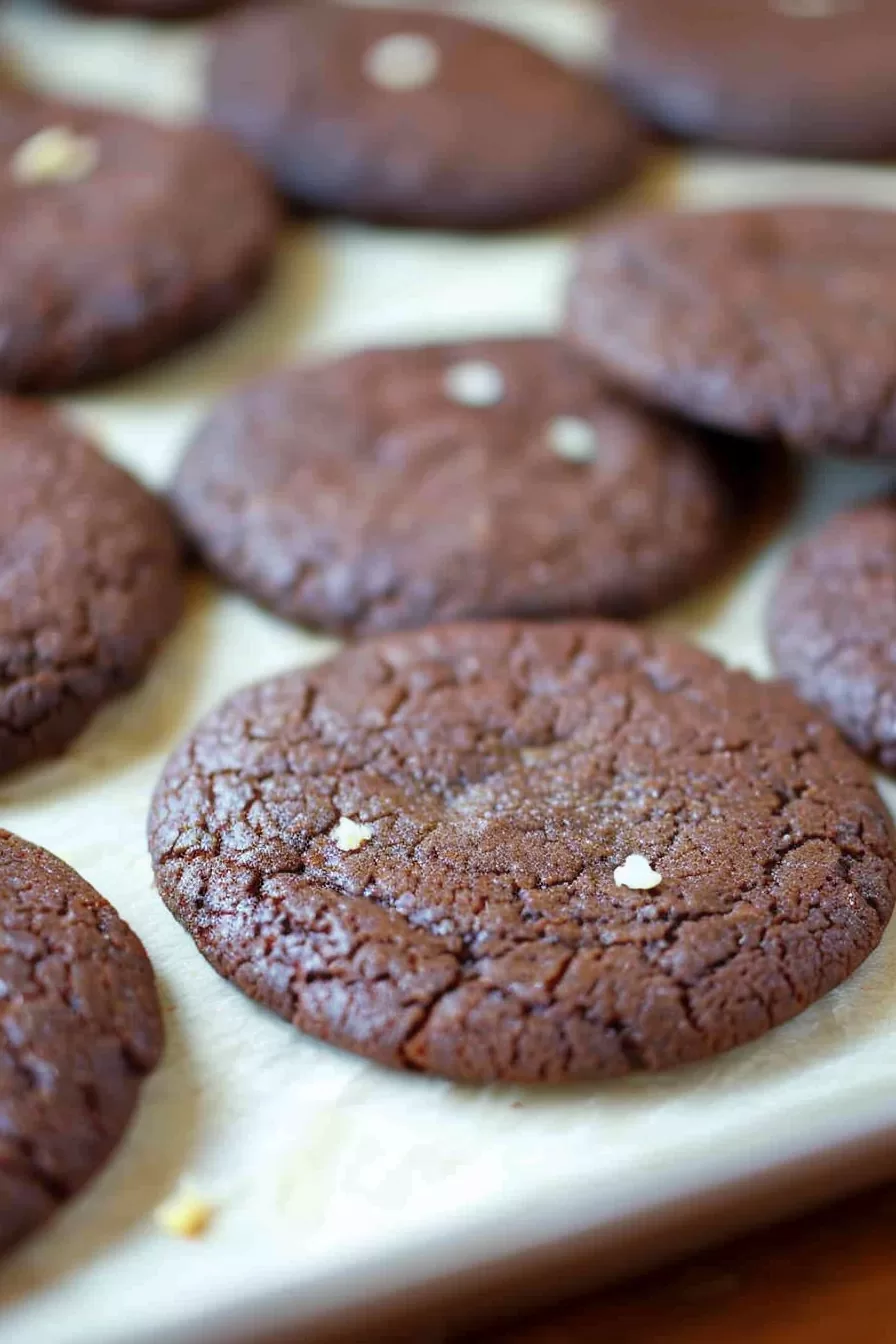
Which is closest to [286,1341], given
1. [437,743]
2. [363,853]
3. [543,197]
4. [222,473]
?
[363,853]

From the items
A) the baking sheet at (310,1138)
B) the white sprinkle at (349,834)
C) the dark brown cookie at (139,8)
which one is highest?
the dark brown cookie at (139,8)

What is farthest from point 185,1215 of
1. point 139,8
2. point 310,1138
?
point 139,8

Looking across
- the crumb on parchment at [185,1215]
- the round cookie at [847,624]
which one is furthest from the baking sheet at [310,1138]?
the round cookie at [847,624]

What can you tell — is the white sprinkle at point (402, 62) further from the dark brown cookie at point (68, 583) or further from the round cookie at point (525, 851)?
the round cookie at point (525, 851)

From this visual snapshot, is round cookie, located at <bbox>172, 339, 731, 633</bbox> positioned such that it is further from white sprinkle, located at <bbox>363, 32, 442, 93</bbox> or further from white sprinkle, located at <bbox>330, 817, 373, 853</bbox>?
white sprinkle, located at <bbox>363, 32, 442, 93</bbox>

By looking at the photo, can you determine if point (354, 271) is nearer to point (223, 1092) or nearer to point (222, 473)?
point (222, 473)

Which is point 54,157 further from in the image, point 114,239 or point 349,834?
point 349,834
